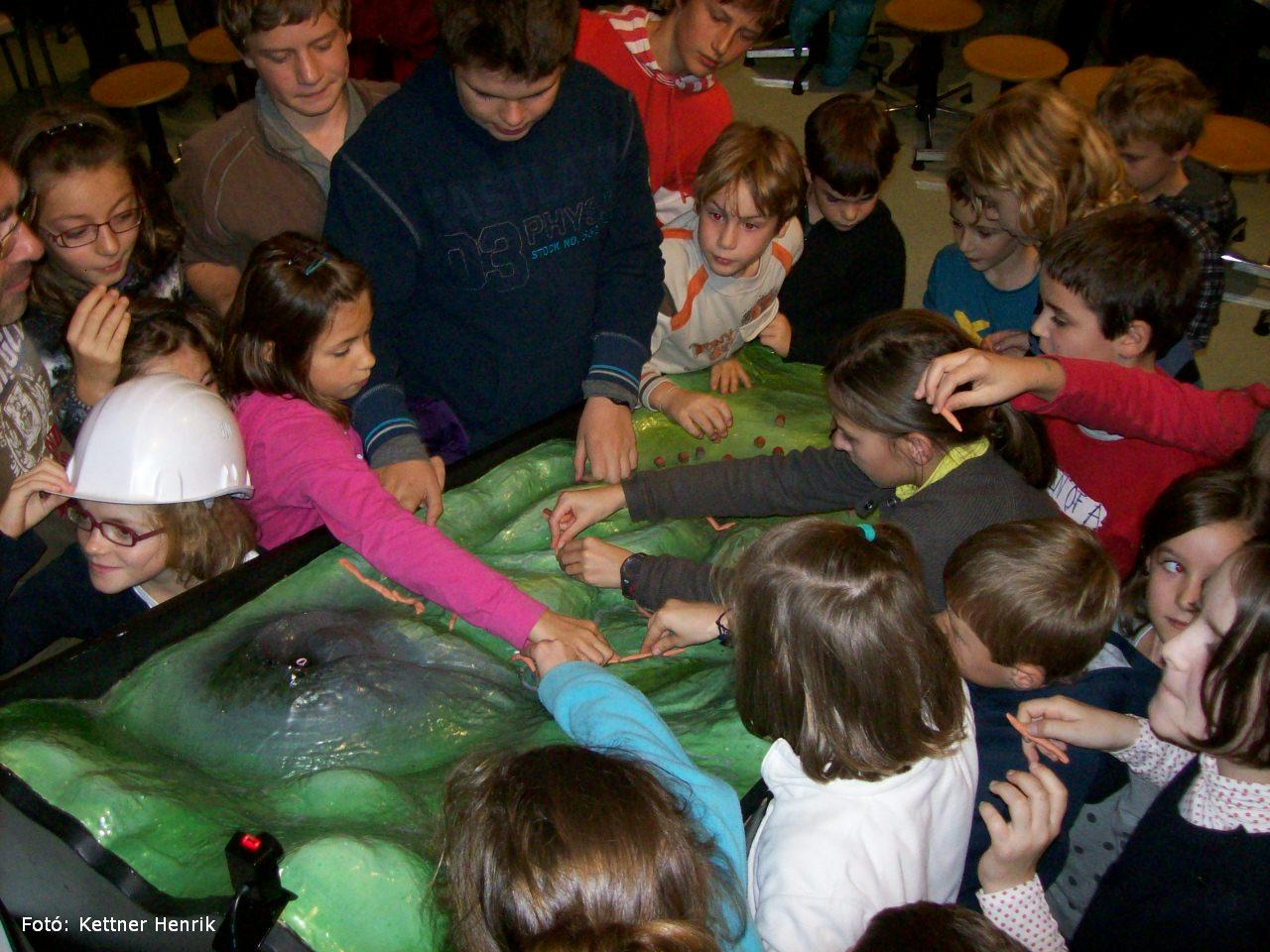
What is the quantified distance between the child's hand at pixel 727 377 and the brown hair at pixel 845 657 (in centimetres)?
110

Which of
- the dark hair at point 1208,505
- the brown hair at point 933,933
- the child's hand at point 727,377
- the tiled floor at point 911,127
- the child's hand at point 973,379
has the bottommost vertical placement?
the tiled floor at point 911,127

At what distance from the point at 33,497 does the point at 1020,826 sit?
1642 millimetres

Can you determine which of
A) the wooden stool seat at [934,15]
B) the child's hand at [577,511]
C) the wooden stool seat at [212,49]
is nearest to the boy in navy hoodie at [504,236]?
the child's hand at [577,511]

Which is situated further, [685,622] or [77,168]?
[77,168]

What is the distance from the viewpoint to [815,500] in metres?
1.99

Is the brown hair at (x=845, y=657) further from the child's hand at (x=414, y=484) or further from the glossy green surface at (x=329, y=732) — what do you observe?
the child's hand at (x=414, y=484)

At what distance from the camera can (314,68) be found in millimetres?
2160

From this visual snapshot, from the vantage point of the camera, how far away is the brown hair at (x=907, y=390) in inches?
66.1

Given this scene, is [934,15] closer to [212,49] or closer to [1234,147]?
[1234,147]

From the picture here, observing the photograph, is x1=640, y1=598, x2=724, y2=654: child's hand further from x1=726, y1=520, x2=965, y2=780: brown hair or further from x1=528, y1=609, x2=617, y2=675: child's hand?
x1=726, y1=520, x2=965, y2=780: brown hair

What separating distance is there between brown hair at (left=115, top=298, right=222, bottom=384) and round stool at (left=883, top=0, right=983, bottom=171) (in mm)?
4206

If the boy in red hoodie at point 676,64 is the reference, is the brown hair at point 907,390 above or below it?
below

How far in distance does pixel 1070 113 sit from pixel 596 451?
1427mm

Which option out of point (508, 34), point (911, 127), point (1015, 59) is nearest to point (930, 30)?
point (1015, 59)
